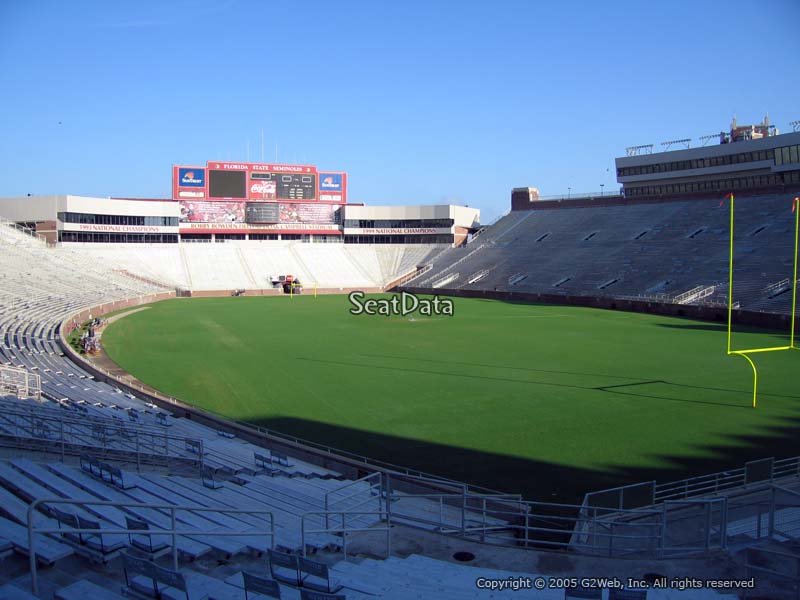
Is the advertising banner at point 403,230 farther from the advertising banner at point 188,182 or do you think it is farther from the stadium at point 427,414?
the advertising banner at point 188,182

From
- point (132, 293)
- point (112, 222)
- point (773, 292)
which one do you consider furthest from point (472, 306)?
point (112, 222)

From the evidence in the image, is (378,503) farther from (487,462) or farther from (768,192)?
(768,192)

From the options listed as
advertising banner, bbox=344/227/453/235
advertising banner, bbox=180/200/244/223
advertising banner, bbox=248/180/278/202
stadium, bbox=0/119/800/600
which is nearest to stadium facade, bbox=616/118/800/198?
stadium, bbox=0/119/800/600

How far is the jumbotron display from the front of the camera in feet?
218

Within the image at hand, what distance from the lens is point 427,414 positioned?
17.4 meters

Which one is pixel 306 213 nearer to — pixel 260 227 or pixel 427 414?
pixel 260 227

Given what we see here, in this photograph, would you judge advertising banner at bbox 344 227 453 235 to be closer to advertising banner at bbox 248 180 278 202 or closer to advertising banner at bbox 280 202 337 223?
advertising banner at bbox 280 202 337 223

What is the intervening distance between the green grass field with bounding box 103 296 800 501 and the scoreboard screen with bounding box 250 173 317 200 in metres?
34.3

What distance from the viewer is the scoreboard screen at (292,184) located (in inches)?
2699

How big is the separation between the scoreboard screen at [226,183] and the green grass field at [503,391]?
3303cm

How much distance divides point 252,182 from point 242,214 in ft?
12.6

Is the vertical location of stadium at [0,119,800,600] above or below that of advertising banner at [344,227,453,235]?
below

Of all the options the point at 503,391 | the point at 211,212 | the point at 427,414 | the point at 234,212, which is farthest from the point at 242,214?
the point at 427,414

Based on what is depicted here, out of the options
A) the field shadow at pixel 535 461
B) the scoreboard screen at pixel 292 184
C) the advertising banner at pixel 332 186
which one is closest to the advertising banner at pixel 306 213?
the scoreboard screen at pixel 292 184
